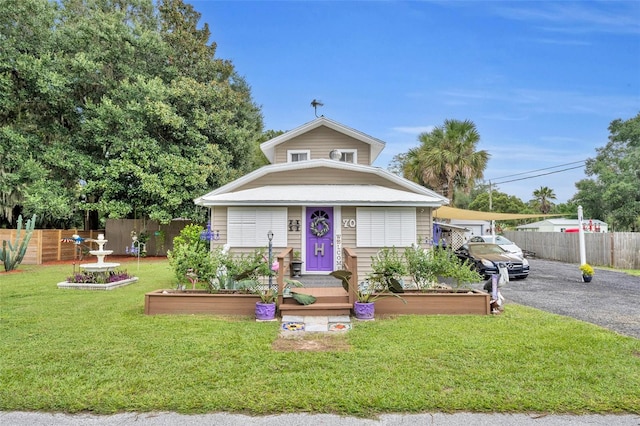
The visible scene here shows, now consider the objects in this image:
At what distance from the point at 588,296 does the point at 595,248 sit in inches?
398

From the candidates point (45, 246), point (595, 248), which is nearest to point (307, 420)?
point (45, 246)

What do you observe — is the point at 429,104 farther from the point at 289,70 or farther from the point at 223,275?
the point at 223,275

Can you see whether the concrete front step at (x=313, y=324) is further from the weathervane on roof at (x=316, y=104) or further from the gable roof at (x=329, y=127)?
the weathervane on roof at (x=316, y=104)

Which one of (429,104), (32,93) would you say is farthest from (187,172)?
(429,104)

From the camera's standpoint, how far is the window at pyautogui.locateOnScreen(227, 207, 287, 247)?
10312 mm

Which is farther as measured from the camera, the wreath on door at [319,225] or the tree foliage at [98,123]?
the tree foliage at [98,123]

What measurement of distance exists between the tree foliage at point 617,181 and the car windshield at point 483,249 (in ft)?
58.6

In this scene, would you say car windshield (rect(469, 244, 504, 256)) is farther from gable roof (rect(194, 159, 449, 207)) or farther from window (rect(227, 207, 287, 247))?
window (rect(227, 207, 287, 247))

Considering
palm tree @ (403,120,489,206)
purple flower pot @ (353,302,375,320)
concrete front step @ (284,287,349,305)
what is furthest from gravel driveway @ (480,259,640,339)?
palm tree @ (403,120,489,206)

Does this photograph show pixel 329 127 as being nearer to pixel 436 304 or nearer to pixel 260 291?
pixel 260 291

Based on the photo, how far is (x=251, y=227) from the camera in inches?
408

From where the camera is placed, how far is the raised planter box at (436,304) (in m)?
6.85

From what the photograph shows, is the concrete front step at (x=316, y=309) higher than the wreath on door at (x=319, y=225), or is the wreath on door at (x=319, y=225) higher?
the wreath on door at (x=319, y=225)

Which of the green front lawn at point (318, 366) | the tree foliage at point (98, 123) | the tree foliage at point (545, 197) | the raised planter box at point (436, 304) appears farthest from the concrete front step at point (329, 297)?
the tree foliage at point (545, 197)
